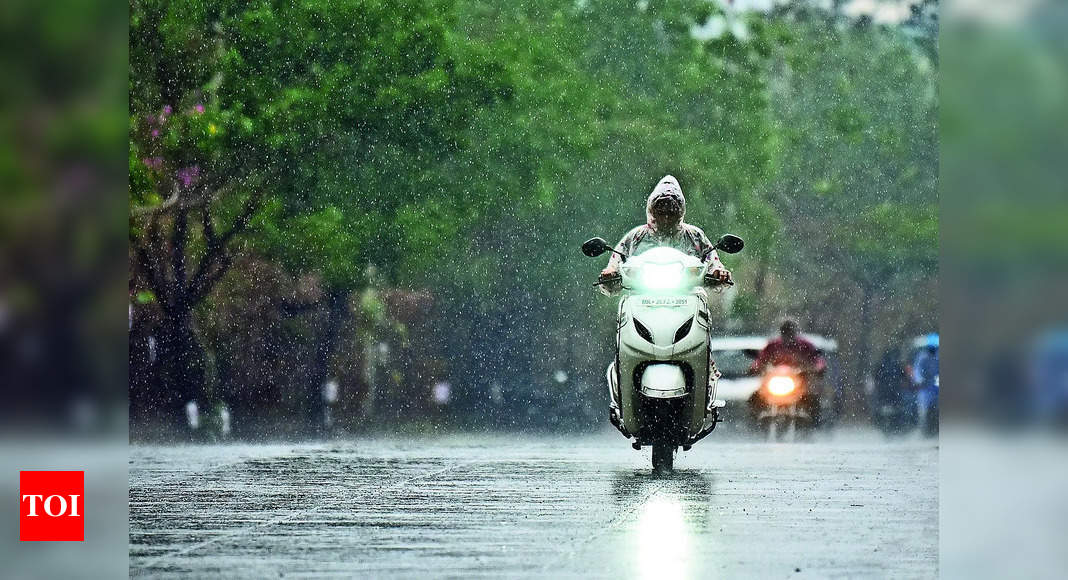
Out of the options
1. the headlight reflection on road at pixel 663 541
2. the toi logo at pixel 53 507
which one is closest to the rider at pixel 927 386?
the headlight reflection on road at pixel 663 541

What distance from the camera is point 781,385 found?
27.9 m

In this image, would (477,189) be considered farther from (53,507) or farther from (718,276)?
(53,507)

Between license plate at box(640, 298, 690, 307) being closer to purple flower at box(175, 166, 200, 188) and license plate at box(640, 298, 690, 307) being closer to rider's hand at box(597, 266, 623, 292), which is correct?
rider's hand at box(597, 266, 623, 292)

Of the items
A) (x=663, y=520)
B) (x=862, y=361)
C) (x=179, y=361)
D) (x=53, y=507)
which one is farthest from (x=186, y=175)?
(x=862, y=361)

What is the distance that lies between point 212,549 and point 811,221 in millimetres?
44018

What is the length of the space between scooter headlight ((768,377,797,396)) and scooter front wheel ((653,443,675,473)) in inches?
417

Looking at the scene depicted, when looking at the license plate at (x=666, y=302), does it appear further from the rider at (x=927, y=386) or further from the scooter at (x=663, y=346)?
the rider at (x=927, y=386)

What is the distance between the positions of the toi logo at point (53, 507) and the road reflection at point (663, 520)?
8.24 ft

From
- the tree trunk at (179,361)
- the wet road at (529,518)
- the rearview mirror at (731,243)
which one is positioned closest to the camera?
the wet road at (529,518)

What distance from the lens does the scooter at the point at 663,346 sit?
Answer: 1568 cm

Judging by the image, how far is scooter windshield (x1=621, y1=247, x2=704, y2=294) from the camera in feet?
52.0

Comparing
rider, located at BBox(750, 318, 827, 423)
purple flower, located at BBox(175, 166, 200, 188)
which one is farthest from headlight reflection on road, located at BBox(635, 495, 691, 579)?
purple flower, located at BBox(175, 166, 200, 188)

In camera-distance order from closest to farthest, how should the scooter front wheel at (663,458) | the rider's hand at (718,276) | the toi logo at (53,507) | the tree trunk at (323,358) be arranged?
1. the toi logo at (53,507)
2. the rider's hand at (718,276)
3. the scooter front wheel at (663,458)
4. the tree trunk at (323,358)

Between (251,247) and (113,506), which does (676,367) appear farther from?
(251,247)
